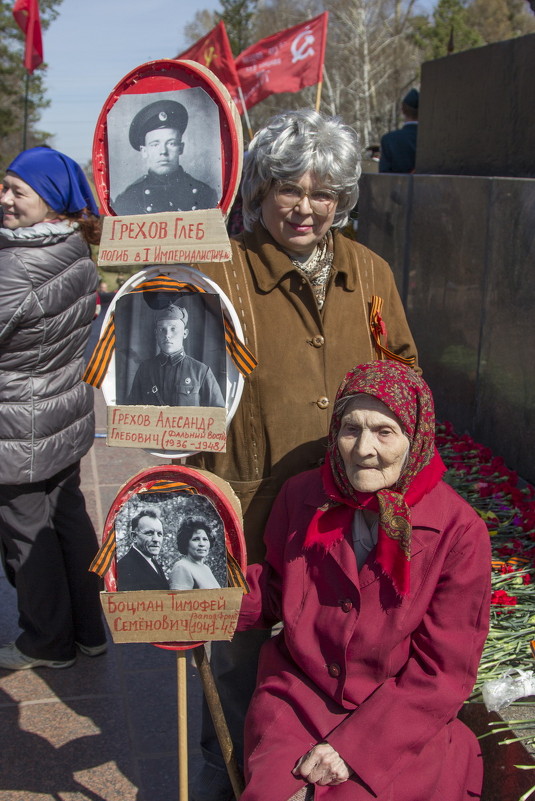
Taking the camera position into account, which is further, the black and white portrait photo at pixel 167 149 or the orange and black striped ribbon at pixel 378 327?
the orange and black striped ribbon at pixel 378 327

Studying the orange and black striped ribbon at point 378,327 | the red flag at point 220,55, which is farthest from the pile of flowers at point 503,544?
the red flag at point 220,55

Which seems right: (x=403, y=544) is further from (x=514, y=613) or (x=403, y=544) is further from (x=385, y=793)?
(x=514, y=613)

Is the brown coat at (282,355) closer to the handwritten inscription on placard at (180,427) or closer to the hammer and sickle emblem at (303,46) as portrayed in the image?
the handwritten inscription on placard at (180,427)

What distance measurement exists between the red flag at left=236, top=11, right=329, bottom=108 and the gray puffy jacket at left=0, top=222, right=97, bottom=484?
8.24 m

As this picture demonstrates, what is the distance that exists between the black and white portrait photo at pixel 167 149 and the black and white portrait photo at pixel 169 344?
0.22 m

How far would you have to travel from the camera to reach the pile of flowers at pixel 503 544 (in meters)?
2.73

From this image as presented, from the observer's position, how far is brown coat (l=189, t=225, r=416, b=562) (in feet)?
8.14

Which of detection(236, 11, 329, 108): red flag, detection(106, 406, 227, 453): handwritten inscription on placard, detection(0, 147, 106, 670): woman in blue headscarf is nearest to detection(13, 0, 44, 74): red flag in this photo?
detection(236, 11, 329, 108): red flag

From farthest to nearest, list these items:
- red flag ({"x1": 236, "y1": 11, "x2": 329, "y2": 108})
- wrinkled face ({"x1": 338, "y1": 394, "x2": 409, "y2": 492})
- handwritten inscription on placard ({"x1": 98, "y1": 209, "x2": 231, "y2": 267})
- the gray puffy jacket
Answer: red flag ({"x1": 236, "y1": 11, "x2": 329, "y2": 108}), the gray puffy jacket, wrinkled face ({"x1": 338, "y1": 394, "x2": 409, "y2": 492}), handwritten inscription on placard ({"x1": 98, "y1": 209, "x2": 231, "y2": 267})

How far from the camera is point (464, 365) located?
16.6ft

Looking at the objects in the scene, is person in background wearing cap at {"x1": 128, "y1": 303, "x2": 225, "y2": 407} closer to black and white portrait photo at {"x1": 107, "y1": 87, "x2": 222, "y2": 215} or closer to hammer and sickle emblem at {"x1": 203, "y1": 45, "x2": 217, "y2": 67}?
black and white portrait photo at {"x1": 107, "y1": 87, "x2": 222, "y2": 215}

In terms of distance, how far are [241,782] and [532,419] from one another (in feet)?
7.99

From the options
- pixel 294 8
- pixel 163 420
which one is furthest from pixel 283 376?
pixel 294 8

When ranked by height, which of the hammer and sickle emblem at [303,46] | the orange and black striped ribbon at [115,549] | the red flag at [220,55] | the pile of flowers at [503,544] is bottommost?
the pile of flowers at [503,544]
